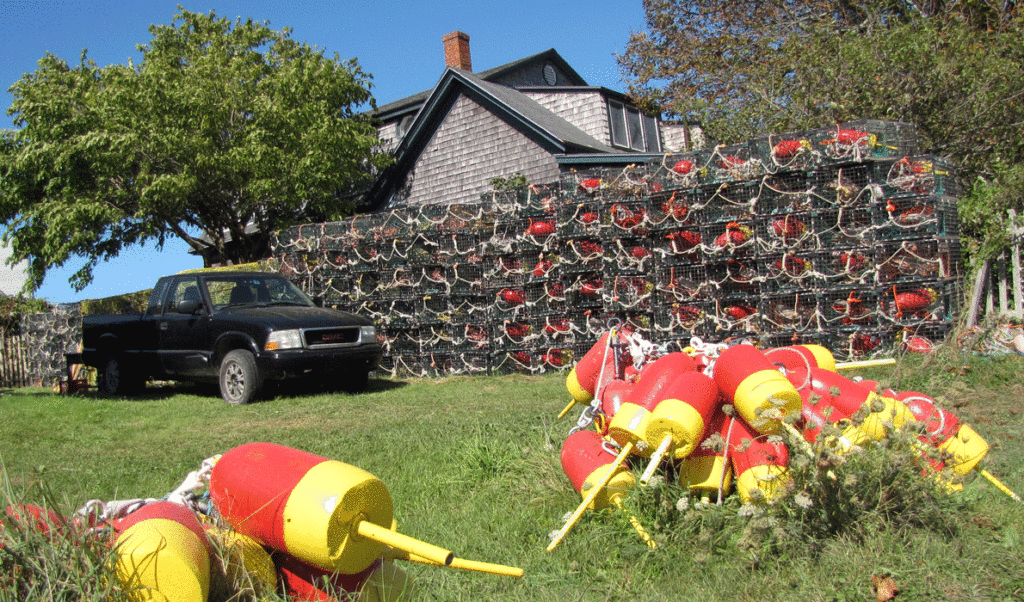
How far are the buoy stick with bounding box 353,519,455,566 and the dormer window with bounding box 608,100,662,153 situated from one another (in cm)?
2473

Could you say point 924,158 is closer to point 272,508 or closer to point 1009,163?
point 1009,163

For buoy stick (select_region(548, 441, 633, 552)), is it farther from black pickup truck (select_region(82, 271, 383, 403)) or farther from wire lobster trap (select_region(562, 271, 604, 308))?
wire lobster trap (select_region(562, 271, 604, 308))

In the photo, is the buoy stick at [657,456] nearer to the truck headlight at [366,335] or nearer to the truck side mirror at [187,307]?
the truck headlight at [366,335]

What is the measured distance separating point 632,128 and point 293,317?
806 inches

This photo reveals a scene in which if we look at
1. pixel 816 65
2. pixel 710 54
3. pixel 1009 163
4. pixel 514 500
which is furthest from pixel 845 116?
pixel 514 500

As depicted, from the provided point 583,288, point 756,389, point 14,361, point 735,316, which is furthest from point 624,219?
point 14,361

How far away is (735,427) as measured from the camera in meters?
3.51

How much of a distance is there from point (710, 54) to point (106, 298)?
62.3ft

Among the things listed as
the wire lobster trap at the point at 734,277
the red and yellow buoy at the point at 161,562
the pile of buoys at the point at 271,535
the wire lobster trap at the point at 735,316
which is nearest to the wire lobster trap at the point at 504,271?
the wire lobster trap at the point at 734,277

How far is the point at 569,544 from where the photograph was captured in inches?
138

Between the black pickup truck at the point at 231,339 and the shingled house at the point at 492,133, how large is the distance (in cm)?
1209

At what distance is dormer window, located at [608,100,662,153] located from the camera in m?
26.8

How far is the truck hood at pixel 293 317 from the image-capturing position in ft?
32.1

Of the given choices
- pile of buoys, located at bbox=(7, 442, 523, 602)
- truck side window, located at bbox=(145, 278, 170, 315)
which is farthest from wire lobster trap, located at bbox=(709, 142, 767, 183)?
truck side window, located at bbox=(145, 278, 170, 315)
